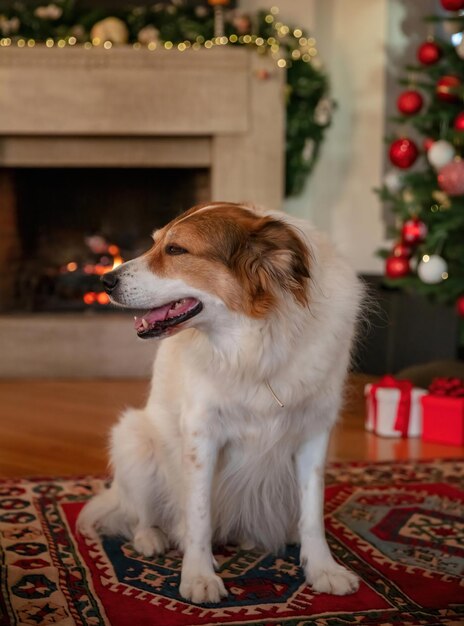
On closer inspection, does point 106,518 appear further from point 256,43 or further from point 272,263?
point 256,43

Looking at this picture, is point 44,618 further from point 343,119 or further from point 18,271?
point 343,119

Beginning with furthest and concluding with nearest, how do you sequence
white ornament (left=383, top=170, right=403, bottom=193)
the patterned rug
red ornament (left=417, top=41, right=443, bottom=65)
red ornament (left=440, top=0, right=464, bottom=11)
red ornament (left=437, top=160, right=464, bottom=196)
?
white ornament (left=383, top=170, right=403, bottom=193)
red ornament (left=417, top=41, right=443, bottom=65)
red ornament (left=440, top=0, right=464, bottom=11)
red ornament (left=437, top=160, right=464, bottom=196)
the patterned rug

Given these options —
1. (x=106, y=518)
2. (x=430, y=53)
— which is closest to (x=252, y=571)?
(x=106, y=518)

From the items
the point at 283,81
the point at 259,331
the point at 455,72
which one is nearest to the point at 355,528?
the point at 259,331

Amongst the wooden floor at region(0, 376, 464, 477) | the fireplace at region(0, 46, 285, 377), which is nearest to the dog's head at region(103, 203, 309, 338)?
the wooden floor at region(0, 376, 464, 477)

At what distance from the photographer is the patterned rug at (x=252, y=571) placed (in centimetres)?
188

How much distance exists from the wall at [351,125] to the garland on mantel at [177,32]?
23 cm

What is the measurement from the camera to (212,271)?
193 centimetres

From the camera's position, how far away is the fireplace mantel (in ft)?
16.0

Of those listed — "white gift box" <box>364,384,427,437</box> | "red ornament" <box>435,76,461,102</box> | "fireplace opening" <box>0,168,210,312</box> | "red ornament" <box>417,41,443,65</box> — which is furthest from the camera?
"fireplace opening" <box>0,168,210,312</box>

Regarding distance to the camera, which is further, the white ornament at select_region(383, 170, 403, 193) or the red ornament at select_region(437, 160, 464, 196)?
the white ornament at select_region(383, 170, 403, 193)

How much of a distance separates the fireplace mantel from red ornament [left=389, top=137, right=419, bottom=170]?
0.92 meters

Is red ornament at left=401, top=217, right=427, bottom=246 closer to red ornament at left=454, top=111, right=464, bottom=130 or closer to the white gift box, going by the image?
red ornament at left=454, top=111, right=464, bottom=130

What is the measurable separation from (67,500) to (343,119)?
3.40 meters
